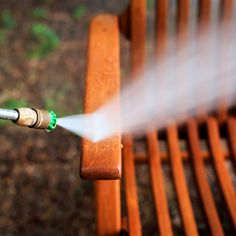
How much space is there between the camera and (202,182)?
1.52 m

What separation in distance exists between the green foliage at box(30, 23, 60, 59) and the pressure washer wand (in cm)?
195

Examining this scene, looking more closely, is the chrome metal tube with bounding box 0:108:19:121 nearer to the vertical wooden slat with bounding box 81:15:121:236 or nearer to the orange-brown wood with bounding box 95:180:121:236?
the vertical wooden slat with bounding box 81:15:121:236

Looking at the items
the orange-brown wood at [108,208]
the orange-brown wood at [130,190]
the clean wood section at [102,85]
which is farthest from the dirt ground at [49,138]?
the clean wood section at [102,85]

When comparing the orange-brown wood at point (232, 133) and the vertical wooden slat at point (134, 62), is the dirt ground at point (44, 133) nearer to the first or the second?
the vertical wooden slat at point (134, 62)

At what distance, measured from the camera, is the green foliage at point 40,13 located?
3.20 m

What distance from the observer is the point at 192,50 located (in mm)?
1636

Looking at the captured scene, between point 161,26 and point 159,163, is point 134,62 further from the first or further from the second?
point 159,163

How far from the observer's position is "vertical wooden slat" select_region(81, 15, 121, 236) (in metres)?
1.03

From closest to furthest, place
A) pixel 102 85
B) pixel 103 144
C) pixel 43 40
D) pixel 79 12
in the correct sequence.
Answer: pixel 103 144 < pixel 102 85 < pixel 43 40 < pixel 79 12

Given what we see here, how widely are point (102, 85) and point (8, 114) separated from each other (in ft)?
1.30

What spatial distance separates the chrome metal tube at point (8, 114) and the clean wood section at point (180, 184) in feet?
2.26

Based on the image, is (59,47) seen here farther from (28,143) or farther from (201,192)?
(201,192)

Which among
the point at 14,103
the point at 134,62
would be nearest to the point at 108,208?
the point at 134,62

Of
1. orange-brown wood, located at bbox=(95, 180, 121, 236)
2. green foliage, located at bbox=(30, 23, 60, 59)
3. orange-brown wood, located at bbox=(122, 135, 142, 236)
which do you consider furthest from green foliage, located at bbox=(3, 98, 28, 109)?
orange-brown wood, located at bbox=(95, 180, 121, 236)
